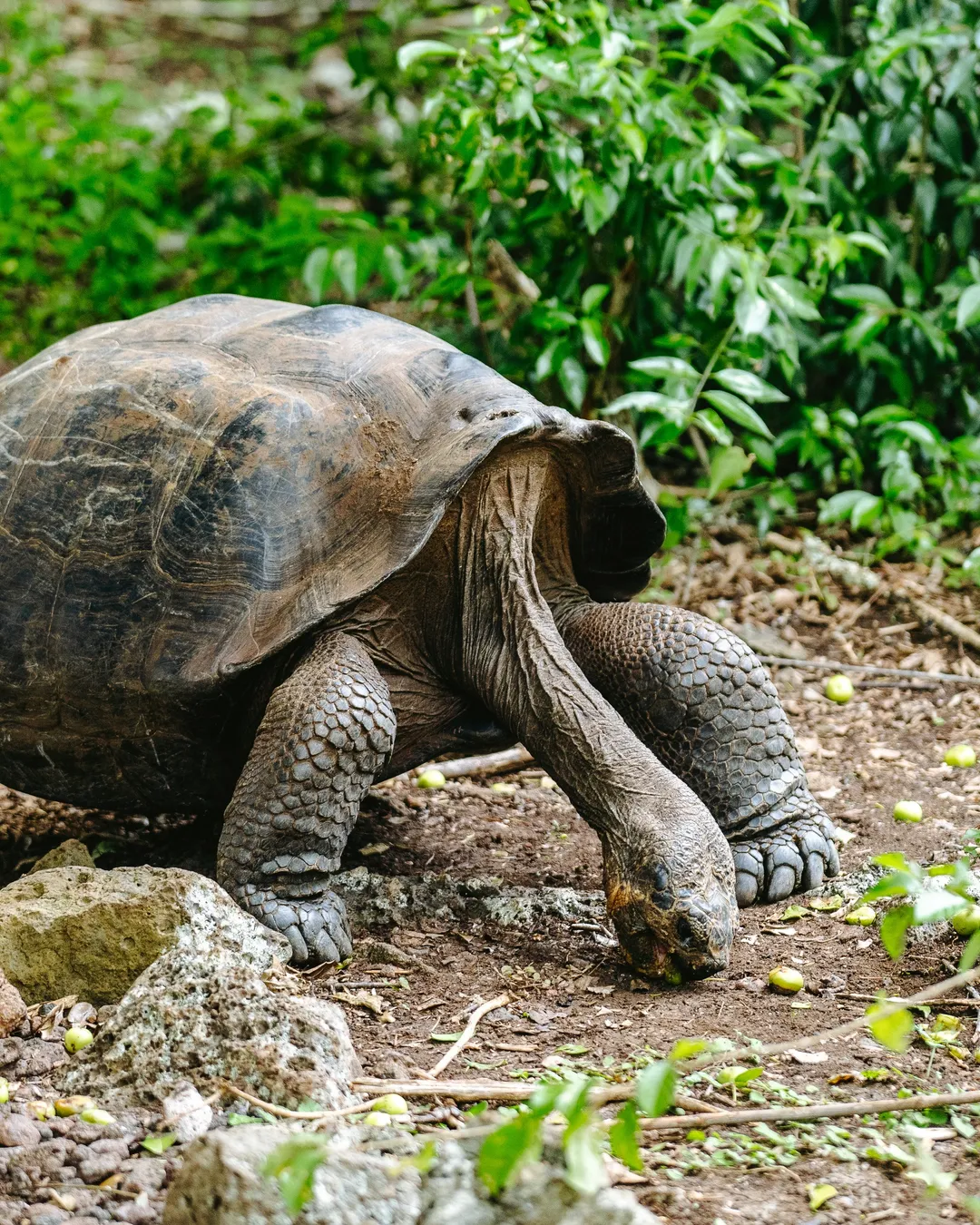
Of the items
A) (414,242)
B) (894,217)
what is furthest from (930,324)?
(414,242)

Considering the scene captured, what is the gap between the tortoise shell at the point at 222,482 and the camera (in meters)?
3.77

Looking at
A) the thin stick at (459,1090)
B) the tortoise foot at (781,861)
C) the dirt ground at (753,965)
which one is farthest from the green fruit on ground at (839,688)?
the thin stick at (459,1090)

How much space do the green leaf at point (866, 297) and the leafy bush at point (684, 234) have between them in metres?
0.02

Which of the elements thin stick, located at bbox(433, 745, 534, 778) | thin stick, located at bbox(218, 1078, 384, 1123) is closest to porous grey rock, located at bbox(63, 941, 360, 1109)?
thin stick, located at bbox(218, 1078, 384, 1123)

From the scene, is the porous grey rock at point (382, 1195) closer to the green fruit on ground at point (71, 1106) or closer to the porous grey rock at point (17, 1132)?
the porous grey rock at point (17, 1132)

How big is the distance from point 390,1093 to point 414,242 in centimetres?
509

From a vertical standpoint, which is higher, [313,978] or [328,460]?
[328,460]

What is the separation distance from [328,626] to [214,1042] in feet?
4.50

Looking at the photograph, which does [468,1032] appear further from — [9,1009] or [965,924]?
[965,924]

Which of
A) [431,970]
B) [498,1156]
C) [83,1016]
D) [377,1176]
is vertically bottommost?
[431,970]

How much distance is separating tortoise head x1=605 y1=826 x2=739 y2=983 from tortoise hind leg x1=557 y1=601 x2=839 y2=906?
0.65 m

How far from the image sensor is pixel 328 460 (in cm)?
384

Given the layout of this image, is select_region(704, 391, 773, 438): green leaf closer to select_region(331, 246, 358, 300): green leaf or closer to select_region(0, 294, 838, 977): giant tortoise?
select_region(0, 294, 838, 977): giant tortoise

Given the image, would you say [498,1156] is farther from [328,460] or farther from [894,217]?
[894,217]
